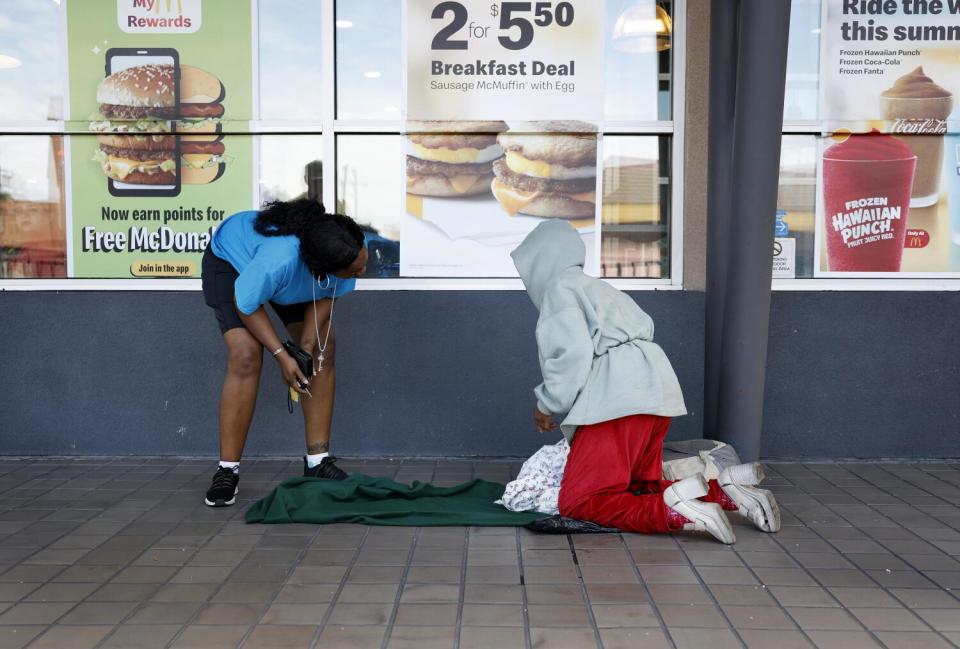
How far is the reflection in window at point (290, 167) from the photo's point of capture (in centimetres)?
562

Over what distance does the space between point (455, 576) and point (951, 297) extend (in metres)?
3.73

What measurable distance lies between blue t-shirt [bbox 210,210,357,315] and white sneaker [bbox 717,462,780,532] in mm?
2164

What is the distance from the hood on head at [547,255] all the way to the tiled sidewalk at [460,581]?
1.13 meters

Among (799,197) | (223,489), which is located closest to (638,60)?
(799,197)

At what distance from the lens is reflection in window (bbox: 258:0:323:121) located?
18.4 feet

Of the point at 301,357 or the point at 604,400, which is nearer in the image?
the point at 604,400

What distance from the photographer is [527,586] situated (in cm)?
339

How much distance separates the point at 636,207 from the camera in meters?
5.68

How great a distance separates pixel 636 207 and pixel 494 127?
100 centimetres

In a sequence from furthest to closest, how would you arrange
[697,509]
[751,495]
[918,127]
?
[918,127] < [751,495] < [697,509]

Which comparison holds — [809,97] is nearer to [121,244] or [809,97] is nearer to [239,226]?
[239,226]

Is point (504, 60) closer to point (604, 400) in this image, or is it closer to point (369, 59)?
point (369, 59)

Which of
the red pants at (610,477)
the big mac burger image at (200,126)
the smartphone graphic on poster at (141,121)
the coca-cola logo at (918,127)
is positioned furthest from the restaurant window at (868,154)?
the smartphone graphic on poster at (141,121)

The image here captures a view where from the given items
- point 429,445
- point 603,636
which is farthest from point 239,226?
point 603,636
